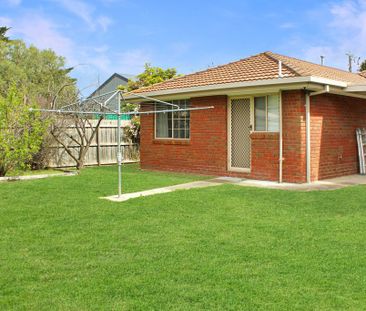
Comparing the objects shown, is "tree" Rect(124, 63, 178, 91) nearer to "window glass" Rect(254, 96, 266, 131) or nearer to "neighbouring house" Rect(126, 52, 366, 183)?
"neighbouring house" Rect(126, 52, 366, 183)

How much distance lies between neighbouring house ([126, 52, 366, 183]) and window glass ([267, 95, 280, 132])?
0.03 m

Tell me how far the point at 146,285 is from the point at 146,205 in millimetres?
3929

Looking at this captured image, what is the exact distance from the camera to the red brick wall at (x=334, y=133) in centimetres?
1172

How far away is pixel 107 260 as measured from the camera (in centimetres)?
500

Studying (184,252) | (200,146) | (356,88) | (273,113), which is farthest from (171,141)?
(184,252)

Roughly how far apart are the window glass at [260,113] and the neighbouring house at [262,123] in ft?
0.09

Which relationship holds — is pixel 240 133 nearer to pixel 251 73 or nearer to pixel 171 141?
pixel 251 73

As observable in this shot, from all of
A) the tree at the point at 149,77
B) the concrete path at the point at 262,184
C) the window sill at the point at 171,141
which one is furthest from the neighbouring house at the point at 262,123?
the tree at the point at 149,77

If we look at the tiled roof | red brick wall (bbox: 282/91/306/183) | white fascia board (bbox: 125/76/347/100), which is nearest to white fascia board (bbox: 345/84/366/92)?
white fascia board (bbox: 125/76/347/100)

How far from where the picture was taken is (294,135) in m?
11.3

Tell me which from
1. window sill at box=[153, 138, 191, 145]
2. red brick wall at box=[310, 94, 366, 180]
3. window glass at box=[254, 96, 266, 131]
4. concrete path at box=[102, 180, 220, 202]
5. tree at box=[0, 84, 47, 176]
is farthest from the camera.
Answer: window sill at box=[153, 138, 191, 145]

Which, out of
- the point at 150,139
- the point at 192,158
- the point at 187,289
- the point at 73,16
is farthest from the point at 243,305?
the point at 73,16

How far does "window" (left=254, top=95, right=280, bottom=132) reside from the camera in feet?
38.2

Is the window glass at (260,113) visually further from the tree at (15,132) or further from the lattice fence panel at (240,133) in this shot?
the tree at (15,132)
